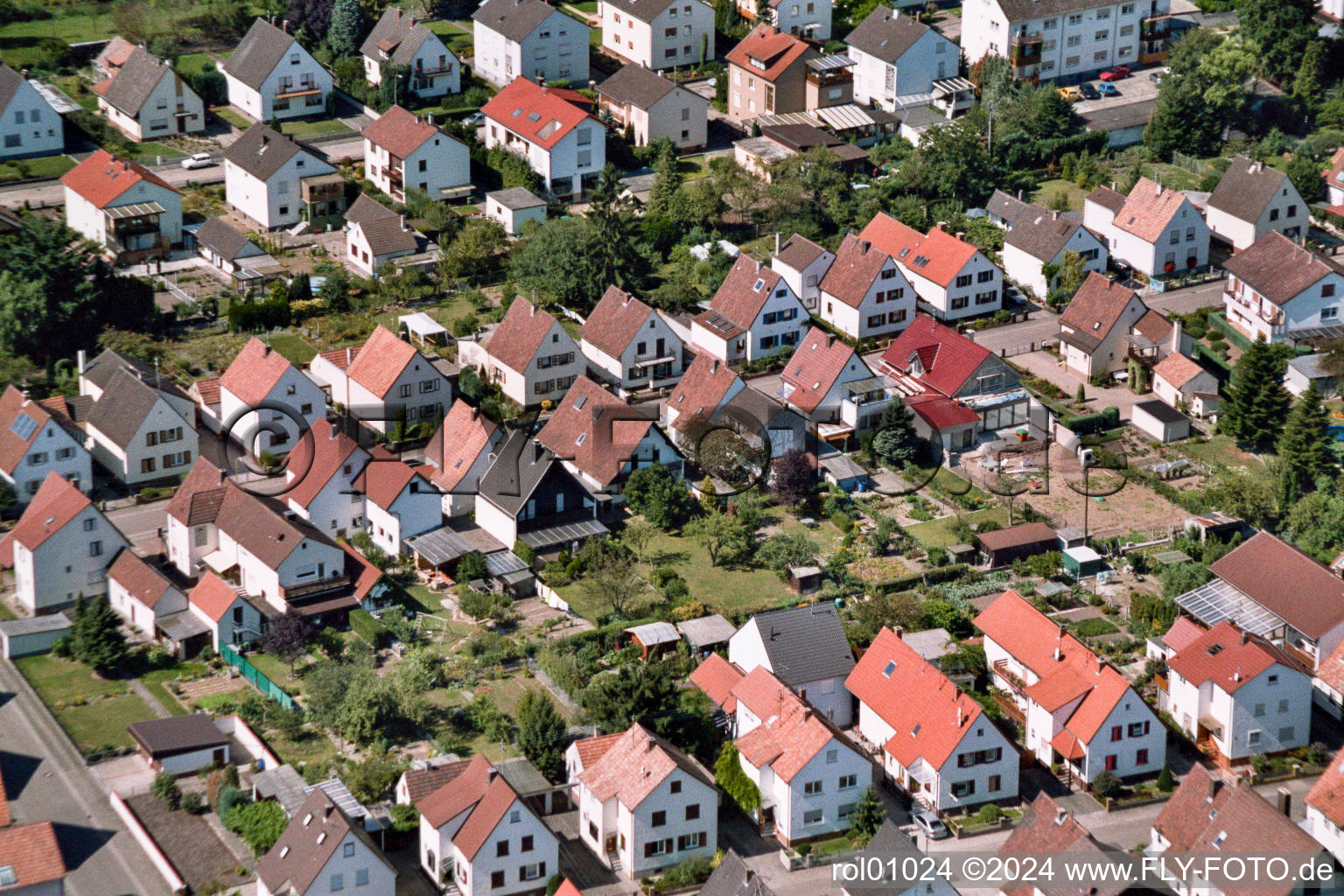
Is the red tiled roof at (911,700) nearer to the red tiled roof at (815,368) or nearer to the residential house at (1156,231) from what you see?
the red tiled roof at (815,368)

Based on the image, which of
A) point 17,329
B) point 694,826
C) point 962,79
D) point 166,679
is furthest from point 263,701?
point 962,79

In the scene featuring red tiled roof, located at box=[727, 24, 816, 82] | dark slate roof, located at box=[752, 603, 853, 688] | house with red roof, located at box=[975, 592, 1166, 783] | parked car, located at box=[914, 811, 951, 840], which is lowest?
parked car, located at box=[914, 811, 951, 840]

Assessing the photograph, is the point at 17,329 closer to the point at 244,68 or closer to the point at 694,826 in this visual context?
the point at 244,68

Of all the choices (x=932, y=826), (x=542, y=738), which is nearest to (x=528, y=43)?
(x=542, y=738)

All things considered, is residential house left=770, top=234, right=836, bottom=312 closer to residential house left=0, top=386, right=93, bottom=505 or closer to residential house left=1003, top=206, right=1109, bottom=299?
residential house left=1003, top=206, right=1109, bottom=299

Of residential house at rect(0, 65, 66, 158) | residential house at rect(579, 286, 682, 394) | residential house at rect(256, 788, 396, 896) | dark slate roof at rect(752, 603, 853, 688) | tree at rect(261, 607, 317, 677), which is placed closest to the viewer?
residential house at rect(256, 788, 396, 896)

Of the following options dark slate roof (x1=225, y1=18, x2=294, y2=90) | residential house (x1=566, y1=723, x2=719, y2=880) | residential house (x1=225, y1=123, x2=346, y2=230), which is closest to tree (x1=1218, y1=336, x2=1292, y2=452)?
residential house (x1=566, y1=723, x2=719, y2=880)

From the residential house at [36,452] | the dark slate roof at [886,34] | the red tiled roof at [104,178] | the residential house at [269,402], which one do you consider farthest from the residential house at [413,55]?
the residential house at [36,452]
